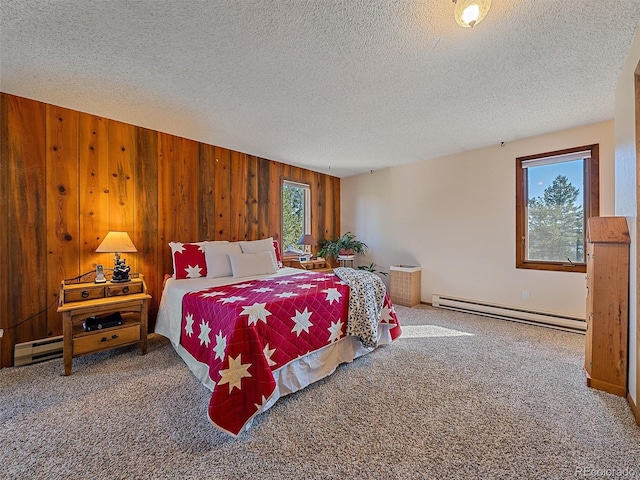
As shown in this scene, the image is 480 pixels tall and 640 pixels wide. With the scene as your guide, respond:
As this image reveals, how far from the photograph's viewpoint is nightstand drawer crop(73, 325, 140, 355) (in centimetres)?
230

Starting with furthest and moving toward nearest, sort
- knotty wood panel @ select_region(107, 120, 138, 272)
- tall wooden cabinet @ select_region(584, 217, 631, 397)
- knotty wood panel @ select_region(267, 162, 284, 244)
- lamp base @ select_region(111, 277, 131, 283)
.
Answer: knotty wood panel @ select_region(267, 162, 284, 244), knotty wood panel @ select_region(107, 120, 138, 272), lamp base @ select_region(111, 277, 131, 283), tall wooden cabinet @ select_region(584, 217, 631, 397)

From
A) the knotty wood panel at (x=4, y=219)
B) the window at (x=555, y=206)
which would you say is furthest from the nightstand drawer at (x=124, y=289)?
the window at (x=555, y=206)

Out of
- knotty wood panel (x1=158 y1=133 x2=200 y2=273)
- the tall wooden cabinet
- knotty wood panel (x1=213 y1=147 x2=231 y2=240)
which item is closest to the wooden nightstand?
Result: knotty wood panel (x1=158 y1=133 x2=200 y2=273)

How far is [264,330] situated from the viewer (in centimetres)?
186

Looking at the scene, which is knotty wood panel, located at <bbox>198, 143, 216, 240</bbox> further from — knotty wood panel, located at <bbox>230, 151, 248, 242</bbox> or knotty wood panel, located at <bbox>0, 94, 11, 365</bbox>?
knotty wood panel, located at <bbox>0, 94, 11, 365</bbox>

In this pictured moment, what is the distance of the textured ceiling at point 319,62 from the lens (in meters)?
1.56

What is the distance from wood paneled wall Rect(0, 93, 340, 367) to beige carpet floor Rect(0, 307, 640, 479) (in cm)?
78

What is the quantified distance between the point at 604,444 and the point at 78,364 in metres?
3.76

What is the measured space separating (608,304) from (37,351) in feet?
15.4

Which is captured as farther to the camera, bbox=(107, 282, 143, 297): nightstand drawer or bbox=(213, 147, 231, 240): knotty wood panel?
bbox=(213, 147, 231, 240): knotty wood panel

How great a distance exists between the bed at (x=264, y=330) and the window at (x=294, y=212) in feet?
6.05

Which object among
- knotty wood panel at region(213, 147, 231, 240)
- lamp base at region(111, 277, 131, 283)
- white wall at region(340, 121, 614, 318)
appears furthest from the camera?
knotty wood panel at region(213, 147, 231, 240)

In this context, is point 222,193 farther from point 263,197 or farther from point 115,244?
point 115,244

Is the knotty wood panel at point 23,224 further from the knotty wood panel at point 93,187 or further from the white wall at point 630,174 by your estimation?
the white wall at point 630,174
